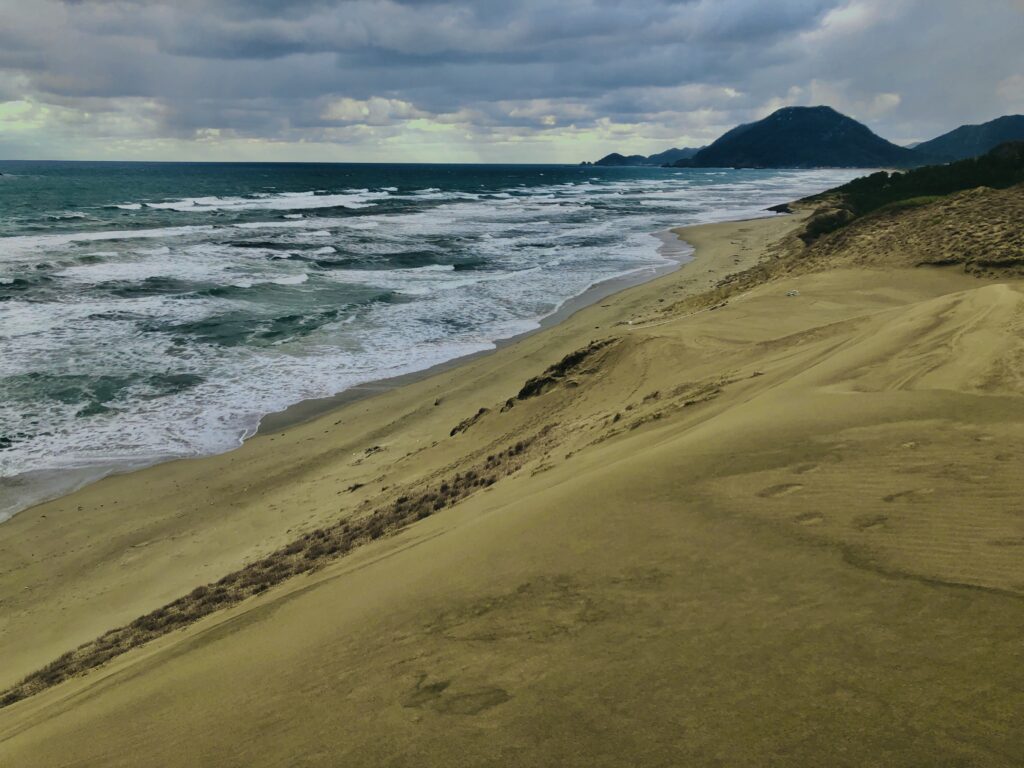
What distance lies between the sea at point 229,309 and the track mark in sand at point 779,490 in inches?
447

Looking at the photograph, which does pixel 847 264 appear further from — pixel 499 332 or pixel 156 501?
pixel 156 501

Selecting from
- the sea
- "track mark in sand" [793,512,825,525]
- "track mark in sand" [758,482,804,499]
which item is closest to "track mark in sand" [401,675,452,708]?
"track mark in sand" [793,512,825,525]

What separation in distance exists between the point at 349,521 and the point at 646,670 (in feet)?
20.0

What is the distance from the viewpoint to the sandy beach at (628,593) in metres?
3.10

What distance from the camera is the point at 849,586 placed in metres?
3.88

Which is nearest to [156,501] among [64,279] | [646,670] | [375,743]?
[375,743]

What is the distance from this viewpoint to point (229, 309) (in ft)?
82.8

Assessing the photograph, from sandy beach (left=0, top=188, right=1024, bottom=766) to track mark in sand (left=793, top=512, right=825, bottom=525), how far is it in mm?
17

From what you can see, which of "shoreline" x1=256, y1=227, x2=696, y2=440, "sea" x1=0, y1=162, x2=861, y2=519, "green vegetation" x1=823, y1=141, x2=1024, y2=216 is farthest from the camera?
"green vegetation" x1=823, y1=141, x2=1024, y2=216

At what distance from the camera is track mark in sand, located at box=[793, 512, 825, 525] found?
4.68 m

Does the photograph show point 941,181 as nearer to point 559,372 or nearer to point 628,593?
point 559,372

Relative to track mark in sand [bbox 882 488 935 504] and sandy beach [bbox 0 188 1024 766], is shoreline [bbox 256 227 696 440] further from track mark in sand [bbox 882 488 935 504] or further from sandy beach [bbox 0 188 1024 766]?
track mark in sand [bbox 882 488 935 504]

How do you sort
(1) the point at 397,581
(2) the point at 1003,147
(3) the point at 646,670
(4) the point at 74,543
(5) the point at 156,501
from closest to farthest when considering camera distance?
1. (3) the point at 646,670
2. (1) the point at 397,581
3. (4) the point at 74,543
4. (5) the point at 156,501
5. (2) the point at 1003,147

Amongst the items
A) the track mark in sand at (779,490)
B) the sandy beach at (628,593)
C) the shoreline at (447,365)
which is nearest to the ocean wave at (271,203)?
the shoreline at (447,365)
